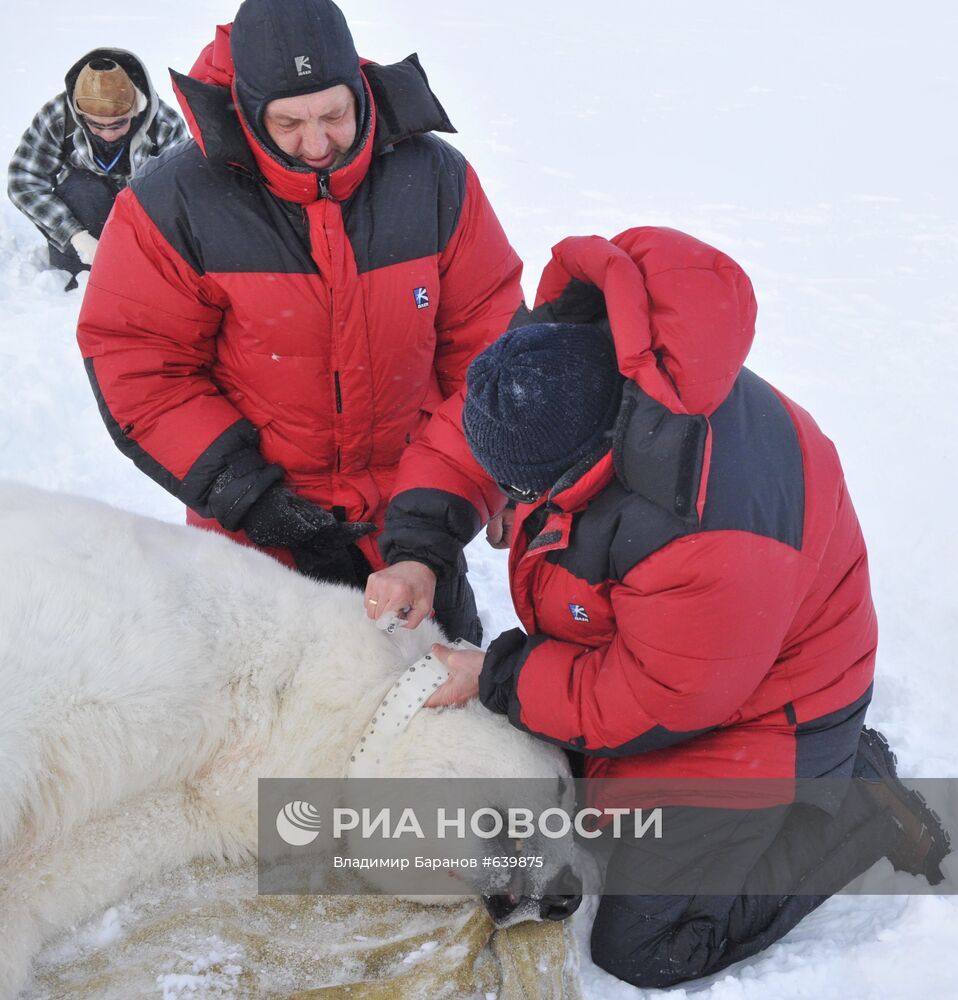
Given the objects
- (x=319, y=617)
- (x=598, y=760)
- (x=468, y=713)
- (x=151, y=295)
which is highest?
(x=151, y=295)

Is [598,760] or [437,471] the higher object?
[437,471]

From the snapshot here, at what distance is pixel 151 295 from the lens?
280 centimetres

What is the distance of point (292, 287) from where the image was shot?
277 centimetres

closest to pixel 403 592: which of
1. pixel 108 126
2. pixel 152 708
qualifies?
pixel 152 708


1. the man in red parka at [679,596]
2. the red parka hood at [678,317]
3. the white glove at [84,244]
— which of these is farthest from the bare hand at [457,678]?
the white glove at [84,244]

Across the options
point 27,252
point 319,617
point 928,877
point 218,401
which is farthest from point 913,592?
point 27,252

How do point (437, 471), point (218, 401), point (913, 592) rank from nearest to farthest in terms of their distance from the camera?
1. point (437, 471)
2. point (218, 401)
3. point (913, 592)

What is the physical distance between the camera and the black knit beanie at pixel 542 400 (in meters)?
1.93

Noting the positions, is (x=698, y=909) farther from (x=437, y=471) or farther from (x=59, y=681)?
(x=59, y=681)

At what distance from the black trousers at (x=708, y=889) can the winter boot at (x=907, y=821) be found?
0.17 metres

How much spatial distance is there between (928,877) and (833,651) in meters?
0.77

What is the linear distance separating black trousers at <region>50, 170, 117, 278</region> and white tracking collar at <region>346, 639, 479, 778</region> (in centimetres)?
469

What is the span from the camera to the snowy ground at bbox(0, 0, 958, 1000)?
3.28 m

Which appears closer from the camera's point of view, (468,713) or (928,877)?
(468,713)
